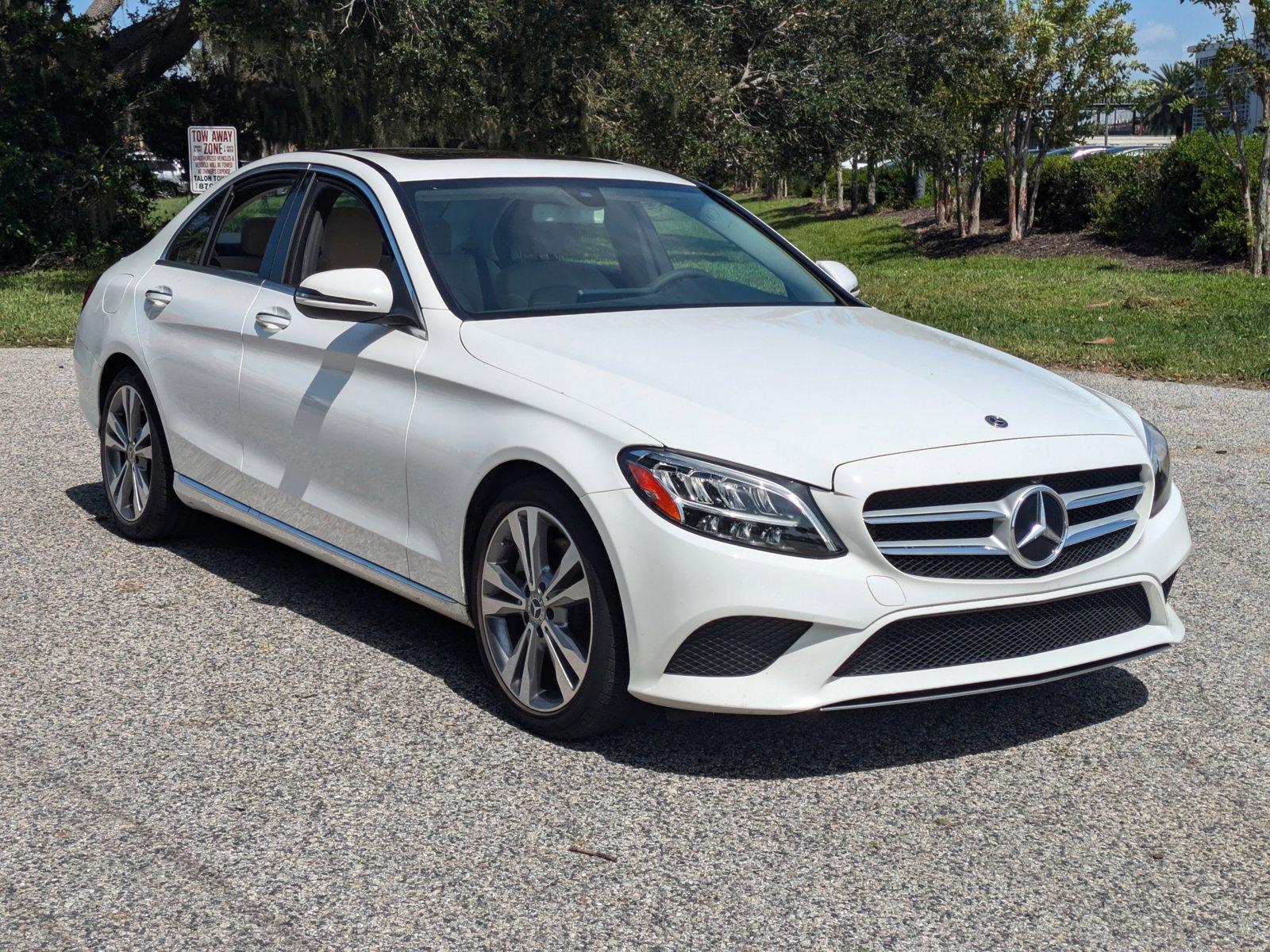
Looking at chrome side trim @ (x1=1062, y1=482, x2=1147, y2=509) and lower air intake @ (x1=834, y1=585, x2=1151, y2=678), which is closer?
lower air intake @ (x1=834, y1=585, x2=1151, y2=678)

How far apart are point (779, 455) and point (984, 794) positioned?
1.05 metres

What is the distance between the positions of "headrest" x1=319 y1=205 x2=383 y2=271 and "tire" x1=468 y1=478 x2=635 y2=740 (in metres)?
1.37

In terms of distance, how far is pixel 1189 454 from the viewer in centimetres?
873

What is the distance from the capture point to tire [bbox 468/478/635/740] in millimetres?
3971

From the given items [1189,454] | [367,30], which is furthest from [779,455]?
[367,30]

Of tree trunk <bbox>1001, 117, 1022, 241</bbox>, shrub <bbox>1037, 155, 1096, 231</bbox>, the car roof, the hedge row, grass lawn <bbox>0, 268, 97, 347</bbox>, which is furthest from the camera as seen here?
shrub <bbox>1037, 155, 1096, 231</bbox>

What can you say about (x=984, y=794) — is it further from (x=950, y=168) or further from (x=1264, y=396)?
(x=950, y=168)

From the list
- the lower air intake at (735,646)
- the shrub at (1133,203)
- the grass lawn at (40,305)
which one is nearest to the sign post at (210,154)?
the grass lawn at (40,305)

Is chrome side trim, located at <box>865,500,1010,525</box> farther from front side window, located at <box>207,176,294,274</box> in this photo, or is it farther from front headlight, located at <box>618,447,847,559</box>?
front side window, located at <box>207,176,294,274</box>

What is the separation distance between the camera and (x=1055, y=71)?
1000 inches

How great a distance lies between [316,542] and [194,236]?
1.82m

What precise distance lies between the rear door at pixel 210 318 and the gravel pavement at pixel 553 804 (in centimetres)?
68

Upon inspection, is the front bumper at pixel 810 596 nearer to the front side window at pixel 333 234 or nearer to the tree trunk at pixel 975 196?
the front side window at pixel 333 234

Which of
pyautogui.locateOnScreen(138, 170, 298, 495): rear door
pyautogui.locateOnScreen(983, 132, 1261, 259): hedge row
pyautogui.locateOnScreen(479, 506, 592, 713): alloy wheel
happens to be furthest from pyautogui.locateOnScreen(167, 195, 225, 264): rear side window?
pyautogui.locateOnScreen(983, 132, 1261, 259): hedge row
